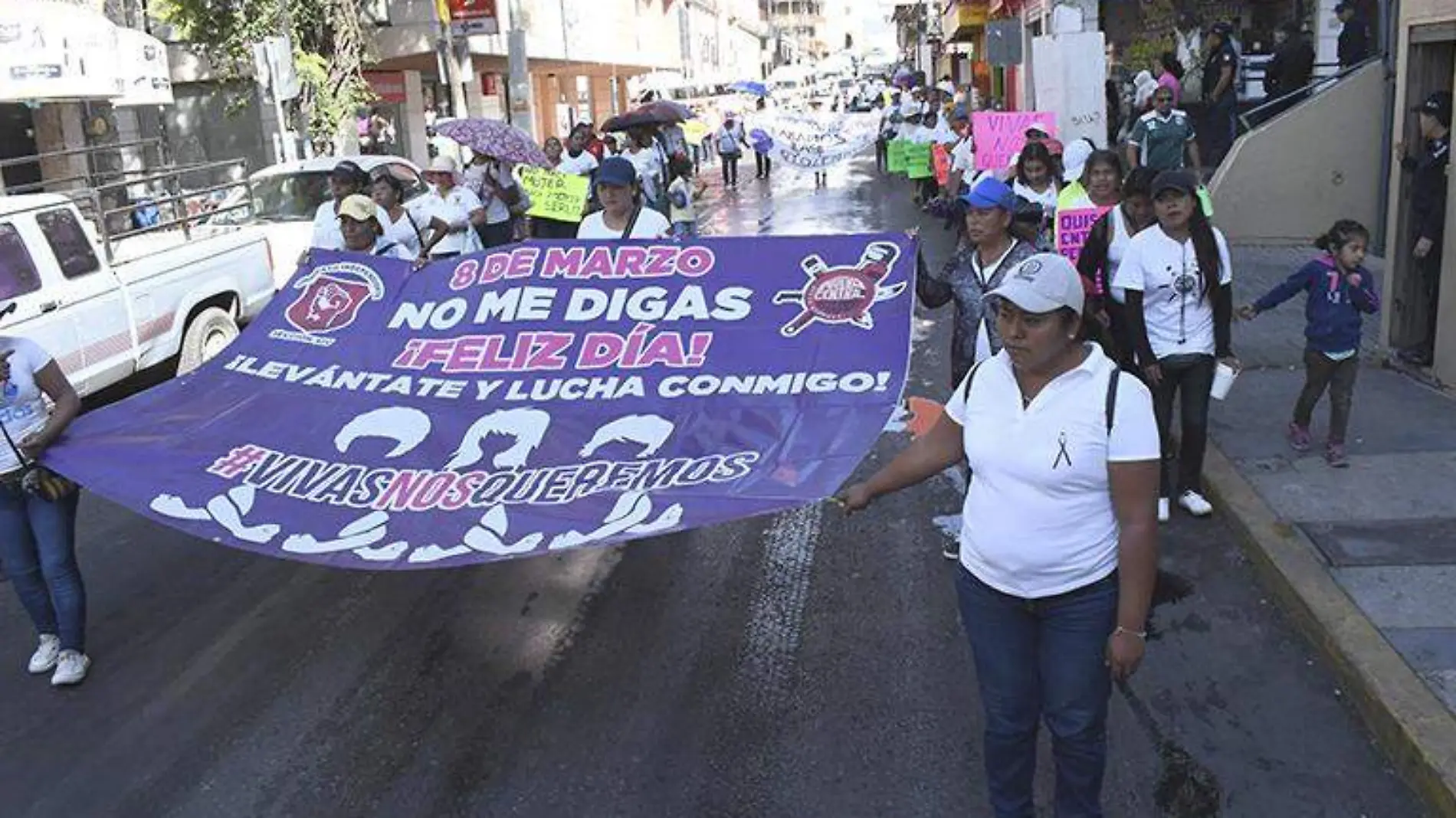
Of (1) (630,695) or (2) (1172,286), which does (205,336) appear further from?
(2) (1172,286)

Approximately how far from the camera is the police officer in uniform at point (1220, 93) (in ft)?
52.7

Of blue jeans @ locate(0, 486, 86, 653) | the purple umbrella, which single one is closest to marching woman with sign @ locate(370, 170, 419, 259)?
the purple umbrella

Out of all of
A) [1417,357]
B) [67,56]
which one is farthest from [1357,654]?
[67,56]

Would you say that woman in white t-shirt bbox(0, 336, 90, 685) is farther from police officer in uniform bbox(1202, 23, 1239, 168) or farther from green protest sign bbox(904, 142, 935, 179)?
green protest sign bbox(904, 142, 935, 179)

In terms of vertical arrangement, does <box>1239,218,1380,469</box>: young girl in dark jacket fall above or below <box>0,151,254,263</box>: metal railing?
below

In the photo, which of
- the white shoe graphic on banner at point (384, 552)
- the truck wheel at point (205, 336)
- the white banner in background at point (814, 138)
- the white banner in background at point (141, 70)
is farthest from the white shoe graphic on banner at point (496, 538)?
the white banner in background at point (814, 138)

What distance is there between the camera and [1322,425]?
7.71 m

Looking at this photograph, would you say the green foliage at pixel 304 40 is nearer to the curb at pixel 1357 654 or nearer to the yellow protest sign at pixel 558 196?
the yellow protest sign at pixel 558 196

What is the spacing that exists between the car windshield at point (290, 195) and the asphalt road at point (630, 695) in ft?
24.7

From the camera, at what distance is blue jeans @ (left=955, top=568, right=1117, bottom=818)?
135 inches

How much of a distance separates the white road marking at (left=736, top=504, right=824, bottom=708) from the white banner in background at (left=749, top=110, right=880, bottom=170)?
2022 cm

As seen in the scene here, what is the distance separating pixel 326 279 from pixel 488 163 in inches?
226

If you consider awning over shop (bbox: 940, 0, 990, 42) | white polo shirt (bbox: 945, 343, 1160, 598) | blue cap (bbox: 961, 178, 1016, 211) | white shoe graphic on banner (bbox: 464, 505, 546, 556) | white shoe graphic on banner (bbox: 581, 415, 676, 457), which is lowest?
white shoe graphic on banner (bbox: 464, 505, 546, 556)

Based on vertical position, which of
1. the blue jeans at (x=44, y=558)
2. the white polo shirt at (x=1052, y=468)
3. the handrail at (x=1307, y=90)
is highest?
the handrail at (x=1307, y=90)
